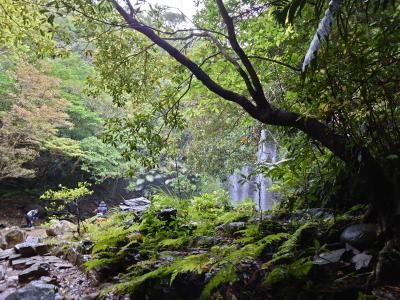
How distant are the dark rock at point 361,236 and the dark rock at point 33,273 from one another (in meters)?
4.02

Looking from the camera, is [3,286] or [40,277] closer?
[3,286]

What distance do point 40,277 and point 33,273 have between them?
133mm

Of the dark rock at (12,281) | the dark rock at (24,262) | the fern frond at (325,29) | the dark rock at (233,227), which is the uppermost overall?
the fern frond at (325,29)

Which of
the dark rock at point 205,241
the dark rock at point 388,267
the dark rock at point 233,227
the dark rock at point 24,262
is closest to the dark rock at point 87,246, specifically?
the dark rock at point 24,262

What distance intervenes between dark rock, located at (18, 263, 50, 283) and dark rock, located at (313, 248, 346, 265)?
3.81 m

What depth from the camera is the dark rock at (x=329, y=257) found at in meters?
2.75

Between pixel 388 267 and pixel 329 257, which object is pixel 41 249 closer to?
pixel 329 257

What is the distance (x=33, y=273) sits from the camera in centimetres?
454

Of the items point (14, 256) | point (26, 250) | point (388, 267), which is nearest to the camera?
point (388, 267)

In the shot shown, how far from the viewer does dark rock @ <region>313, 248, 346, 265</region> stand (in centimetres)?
275

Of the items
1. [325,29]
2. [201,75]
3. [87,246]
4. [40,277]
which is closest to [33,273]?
[40,277]

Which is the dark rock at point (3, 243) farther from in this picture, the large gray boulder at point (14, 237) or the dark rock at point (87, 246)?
the dark rock at point (87, 246)

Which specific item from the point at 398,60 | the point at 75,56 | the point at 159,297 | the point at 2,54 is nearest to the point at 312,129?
the point at 398,60

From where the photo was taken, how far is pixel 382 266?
2.43m
